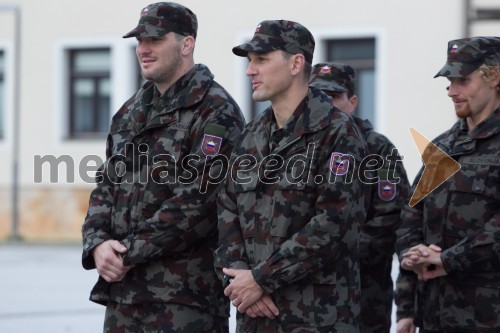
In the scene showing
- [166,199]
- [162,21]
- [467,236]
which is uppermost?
[162,21]

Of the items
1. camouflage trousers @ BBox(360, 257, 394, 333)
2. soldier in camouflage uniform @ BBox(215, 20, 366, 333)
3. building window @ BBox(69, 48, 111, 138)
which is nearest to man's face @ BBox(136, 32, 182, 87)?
soldier in camouflage uniform @ BBox(215, 20, 366, 333)

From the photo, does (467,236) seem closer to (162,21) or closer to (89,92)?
(162,21)

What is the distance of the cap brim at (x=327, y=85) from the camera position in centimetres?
632

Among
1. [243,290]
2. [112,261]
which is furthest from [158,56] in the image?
[243,290]

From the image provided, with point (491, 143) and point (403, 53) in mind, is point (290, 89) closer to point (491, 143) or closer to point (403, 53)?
point (491, 143)

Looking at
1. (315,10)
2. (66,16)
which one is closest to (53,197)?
(66,16)

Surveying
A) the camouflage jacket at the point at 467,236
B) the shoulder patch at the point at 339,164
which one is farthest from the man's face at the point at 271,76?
the camouflage jacket at the point at 467,236

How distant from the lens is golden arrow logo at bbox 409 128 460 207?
5.14m

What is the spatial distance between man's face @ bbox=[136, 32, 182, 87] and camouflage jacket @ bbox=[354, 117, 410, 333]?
4.55 ft

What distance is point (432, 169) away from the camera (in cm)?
525

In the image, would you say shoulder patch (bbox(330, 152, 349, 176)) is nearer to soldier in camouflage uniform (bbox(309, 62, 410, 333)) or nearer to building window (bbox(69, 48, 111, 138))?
soldier in camouflage uniform (bbox(309, 62, 410, 333))

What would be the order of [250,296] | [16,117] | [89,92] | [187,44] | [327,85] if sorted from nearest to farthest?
[250,296]
[187,44]
[327,85]
[89,92]
[16,117]

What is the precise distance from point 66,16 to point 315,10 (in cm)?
483

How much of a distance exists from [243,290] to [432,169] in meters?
1.20
